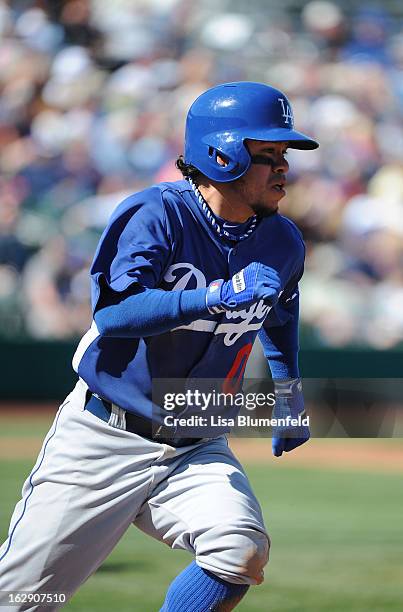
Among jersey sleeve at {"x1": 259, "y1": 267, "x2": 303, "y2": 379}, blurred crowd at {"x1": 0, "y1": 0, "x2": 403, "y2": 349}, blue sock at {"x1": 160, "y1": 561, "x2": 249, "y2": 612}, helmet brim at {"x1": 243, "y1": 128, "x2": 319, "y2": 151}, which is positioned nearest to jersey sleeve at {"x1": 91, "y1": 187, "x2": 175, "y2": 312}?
helmet brim at {"x1": 243, "y1": 128, "x2": 319, "y2": 151}

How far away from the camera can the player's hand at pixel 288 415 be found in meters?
3.49

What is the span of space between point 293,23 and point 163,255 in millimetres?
9136

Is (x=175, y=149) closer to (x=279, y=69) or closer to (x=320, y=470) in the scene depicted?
(x=279, y=69)

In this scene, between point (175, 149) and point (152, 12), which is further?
point (152, 12)

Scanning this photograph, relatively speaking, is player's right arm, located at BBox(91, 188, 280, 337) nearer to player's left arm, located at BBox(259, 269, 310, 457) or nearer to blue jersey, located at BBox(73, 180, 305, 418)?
blue jersey, located at BBox(73, 180, 305, 418)

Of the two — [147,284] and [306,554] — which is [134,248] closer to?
[147,284]

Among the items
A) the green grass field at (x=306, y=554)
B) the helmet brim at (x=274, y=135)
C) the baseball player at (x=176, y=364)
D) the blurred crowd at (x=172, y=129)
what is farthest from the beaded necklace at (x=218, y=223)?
the blurred crowd at (x=172, y=129)

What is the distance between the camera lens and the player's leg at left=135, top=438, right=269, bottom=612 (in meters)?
2.86

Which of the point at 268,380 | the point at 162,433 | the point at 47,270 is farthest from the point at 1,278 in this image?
the point at 162,433

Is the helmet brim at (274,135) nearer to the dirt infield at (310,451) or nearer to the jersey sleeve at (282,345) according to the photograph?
the jersey sleeve at (282,345)

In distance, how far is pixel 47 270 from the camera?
33.5ft

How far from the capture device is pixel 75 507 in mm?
2971

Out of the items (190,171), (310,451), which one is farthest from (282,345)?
(310,451)

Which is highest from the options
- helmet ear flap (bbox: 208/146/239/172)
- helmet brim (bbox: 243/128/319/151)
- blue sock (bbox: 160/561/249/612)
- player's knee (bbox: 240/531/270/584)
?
helmet brim (bbox: 243/128/319/151)
